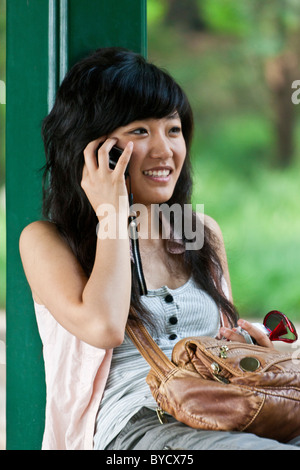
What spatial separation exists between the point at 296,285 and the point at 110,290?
3.15m

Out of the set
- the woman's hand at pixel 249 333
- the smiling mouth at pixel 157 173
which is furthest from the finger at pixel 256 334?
the smiling mouth at pixel 157 173

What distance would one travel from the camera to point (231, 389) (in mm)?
1062

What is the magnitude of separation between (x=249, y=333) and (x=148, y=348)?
8.7 inches

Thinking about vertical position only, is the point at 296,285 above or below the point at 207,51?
below

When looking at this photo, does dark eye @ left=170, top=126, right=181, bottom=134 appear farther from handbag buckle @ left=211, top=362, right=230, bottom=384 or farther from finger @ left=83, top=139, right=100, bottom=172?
handbag buckle @ left=211, top=362, right=230, bottom=384

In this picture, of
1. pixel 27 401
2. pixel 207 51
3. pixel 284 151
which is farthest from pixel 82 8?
pixel 284 151

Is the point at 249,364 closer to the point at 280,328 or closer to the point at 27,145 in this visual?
the point at 280,328

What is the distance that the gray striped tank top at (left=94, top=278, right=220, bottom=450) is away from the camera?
48.5 inches

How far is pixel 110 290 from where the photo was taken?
3.97 ft

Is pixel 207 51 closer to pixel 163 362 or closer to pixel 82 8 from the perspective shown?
pixel 82 8

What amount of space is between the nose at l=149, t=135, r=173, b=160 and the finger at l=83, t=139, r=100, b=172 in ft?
0.40

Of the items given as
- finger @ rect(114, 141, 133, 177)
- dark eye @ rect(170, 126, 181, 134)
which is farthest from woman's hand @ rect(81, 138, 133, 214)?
dark eye @ rect(170, 126, 181, 134)

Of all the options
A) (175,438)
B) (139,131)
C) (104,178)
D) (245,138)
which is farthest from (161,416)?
(245,138)
